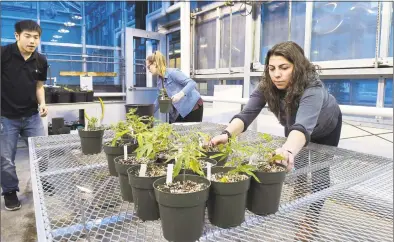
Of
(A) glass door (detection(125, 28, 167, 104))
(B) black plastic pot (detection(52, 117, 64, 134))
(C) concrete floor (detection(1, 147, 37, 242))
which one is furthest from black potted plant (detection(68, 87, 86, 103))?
A: (C) concrete floor (detection(1, 147, 37, 242))

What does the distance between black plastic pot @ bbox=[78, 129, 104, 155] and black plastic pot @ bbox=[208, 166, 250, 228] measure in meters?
0.79

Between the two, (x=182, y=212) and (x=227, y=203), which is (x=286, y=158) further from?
(x=182, y=212)

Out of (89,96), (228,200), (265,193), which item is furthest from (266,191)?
(89,96)

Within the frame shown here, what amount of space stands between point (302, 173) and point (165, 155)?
49 centimetres

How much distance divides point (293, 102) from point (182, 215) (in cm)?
82

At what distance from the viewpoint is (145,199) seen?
74 centimetres

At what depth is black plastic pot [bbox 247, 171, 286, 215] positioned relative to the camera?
0.76 metres

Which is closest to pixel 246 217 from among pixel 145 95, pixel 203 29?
pixel 203 29

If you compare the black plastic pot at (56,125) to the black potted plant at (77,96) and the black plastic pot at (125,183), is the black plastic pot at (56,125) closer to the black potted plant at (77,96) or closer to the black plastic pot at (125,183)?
the black potted plant at (77,96)

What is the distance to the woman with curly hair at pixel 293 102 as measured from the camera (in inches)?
42.7

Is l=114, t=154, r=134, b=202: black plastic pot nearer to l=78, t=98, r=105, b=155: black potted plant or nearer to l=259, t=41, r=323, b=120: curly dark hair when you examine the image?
l=78, t=98, r=105, b=155: black potted plant

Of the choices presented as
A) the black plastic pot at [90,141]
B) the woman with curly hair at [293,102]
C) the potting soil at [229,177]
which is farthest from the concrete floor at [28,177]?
the potting soil at [229,177]

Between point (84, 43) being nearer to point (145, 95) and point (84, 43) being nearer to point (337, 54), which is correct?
point (145, 95)

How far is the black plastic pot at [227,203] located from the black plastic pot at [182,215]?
57 millimetres
